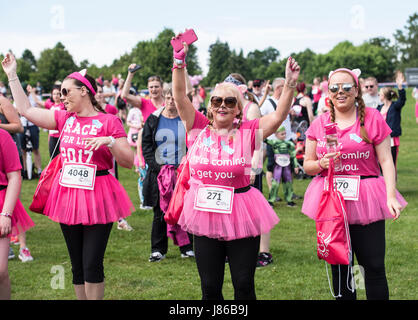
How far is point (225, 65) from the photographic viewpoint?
101688 millimetres

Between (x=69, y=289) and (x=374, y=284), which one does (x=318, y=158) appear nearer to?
(x=374, y=284)

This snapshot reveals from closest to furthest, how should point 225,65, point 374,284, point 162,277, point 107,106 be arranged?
point 374,284, point 162,277, point 107,106, point 225,65

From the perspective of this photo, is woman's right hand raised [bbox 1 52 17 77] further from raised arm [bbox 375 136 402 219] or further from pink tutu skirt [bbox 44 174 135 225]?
raised arm [bbox 375 136 402 219]

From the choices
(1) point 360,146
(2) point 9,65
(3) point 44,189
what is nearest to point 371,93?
(1) point 360,146

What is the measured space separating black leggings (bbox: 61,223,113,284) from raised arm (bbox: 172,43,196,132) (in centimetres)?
112

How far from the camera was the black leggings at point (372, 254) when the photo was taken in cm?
454

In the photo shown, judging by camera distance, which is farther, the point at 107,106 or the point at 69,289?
the point at 107,106

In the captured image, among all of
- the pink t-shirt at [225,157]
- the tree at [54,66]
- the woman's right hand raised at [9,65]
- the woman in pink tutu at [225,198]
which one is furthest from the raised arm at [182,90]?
the tree at [54,66]

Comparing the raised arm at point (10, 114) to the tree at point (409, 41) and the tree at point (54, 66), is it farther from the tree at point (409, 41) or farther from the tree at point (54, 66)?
the tree at point (409, 41)

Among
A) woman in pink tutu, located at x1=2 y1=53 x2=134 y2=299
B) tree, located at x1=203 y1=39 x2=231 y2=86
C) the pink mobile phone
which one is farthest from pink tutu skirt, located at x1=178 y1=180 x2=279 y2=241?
tree, located at x1=203 y1=39 x2=231 y2=86

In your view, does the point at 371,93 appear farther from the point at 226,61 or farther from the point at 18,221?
the point at 226,61

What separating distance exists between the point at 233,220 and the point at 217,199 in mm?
192
